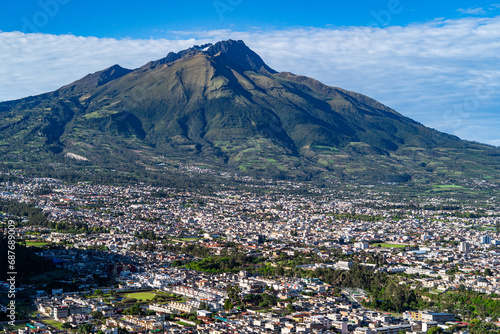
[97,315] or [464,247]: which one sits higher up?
[464,247]

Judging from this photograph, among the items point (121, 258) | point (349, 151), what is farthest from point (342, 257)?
point (349, 151)

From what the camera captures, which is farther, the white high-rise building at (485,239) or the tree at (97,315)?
the white high-rise building at (485,239)

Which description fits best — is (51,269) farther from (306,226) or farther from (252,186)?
(252,186)

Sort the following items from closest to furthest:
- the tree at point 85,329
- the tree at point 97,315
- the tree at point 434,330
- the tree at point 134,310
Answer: the tree at point 85,329
the tree at point 434,330
the tree at point 97,315
the tree at point 134,310

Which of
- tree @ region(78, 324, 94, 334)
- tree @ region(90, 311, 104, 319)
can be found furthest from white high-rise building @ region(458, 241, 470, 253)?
tree @ region(78, 324, 94, 334)

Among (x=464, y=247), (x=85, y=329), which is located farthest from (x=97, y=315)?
(x=464, y=247)

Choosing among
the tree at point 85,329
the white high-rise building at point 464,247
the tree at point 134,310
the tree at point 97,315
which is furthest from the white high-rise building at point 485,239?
the tree at point 85,329

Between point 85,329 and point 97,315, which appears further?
point 97,315

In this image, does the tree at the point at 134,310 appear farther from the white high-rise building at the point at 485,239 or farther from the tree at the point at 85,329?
the white high-rise building at the point at 485,239

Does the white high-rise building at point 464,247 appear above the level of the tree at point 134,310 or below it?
above

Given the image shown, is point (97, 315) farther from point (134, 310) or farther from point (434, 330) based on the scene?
point (434, 330)

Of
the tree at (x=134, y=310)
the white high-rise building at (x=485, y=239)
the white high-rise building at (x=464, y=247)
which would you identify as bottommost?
the tree at (x=134, y=310)

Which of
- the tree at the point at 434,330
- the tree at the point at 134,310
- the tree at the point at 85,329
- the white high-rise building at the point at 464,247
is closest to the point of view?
the tree at the point at 85,329
